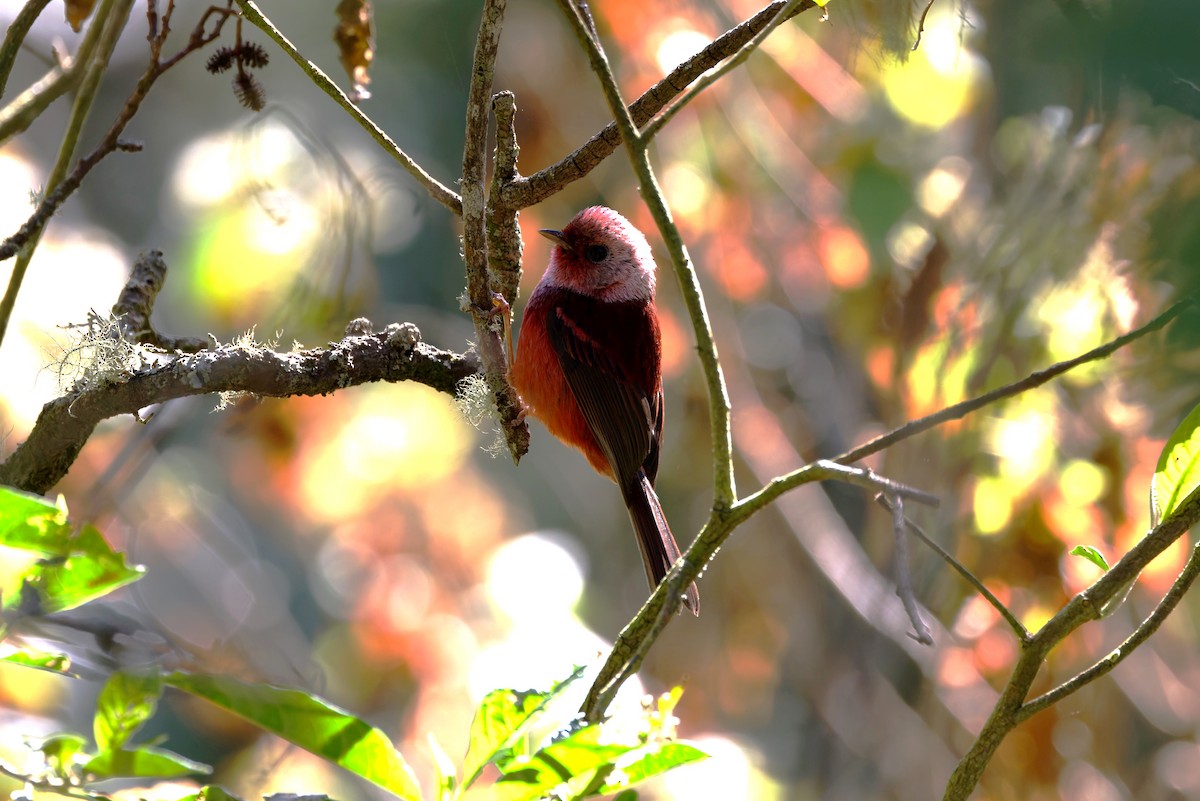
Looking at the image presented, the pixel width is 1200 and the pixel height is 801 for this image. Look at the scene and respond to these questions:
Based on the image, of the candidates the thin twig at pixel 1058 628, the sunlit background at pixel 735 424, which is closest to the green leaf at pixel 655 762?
the thin twig at pixel 1058 628

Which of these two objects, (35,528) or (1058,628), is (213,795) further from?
(1058,628)

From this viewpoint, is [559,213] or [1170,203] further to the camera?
[559,213]

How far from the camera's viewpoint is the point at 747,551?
7668 mm

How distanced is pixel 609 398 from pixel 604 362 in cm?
17

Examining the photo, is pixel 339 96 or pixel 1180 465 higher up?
pixel 339 96

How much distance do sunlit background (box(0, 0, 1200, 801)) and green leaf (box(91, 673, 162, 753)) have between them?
200cm

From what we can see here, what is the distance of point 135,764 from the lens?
1388 mm

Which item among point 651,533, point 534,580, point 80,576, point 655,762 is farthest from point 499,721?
point 534,580

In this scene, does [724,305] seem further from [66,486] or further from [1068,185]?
[66,486]

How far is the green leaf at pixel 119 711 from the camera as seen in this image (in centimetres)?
133

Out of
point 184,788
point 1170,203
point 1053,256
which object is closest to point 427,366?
point 184,788

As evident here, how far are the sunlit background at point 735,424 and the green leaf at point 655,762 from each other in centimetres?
186

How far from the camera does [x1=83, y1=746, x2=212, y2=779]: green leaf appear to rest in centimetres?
134

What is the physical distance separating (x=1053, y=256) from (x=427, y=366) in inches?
117
